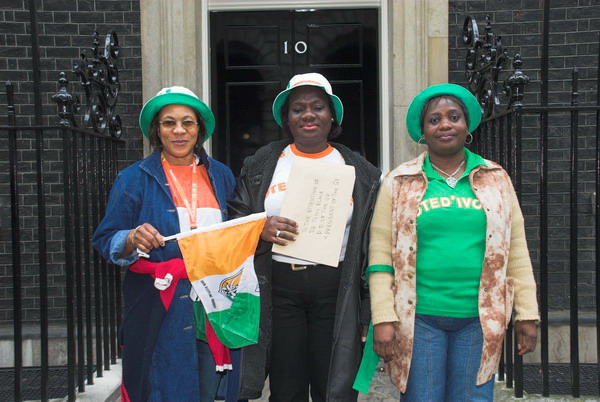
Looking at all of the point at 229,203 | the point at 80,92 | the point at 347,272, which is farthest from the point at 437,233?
the point at 80,92

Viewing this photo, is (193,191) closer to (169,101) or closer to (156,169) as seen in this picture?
(156,169)

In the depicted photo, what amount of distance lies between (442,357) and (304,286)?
2.29 feet

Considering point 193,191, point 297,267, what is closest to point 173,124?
point 193,191

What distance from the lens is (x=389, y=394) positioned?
418 centimetres

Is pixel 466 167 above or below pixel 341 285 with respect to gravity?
above

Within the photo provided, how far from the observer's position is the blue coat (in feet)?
8.75

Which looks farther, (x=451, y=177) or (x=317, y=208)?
(x=317, y=208)

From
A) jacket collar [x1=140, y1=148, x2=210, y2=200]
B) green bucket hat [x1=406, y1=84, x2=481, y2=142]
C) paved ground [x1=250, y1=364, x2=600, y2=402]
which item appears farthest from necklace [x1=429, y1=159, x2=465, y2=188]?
paved ground [x1=250, y1=364, x2=600, y2=402]

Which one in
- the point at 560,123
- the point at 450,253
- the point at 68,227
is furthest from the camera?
the point at 560,123

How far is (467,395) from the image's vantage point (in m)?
2.47

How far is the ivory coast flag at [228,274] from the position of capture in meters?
2.58

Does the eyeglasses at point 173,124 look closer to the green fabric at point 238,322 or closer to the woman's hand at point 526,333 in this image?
the green fabric at point 238,322

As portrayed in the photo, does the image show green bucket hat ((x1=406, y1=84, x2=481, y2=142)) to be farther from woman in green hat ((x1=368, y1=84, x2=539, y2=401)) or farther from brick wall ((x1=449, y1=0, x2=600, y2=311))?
brick wall ((x1=449, y1=0, x2=600, y2=311))

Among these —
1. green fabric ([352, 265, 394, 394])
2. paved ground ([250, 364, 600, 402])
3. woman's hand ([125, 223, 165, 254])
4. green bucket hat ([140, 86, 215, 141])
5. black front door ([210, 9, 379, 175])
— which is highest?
black front door ([210, 9, 379, 175])
